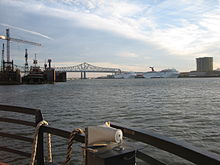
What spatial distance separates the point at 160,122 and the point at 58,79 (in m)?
133

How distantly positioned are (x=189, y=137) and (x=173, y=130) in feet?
4.54

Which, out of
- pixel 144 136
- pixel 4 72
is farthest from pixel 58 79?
pixel 144 136

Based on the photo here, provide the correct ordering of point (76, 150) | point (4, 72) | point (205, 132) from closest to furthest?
point (76, 150) < point (205, 132) < point (4, 72)

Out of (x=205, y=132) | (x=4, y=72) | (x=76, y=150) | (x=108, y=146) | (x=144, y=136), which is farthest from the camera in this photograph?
(x=4, y=72)

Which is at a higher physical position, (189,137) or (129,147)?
(129,147)

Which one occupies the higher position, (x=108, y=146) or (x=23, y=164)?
(x=108, y=146)

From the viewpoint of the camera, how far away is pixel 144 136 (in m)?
2.29

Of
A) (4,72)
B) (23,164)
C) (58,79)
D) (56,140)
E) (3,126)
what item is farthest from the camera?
(58,79)

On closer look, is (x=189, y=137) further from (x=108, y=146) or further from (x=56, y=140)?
(x=108, y=146)

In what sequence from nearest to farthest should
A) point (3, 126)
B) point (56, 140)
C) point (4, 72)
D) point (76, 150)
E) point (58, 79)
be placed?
1. point (76, 150)
2. point (56, 140)
3. point (3, 126)
4. point (4, 72)
5. point (58, 79)

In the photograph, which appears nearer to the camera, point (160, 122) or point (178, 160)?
point (178, 160)

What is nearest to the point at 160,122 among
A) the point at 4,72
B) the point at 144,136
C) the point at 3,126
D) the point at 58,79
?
the point at 3,126

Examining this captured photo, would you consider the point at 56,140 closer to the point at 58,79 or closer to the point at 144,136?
the point at 144,136

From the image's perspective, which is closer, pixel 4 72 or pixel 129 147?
pixel 129 147
